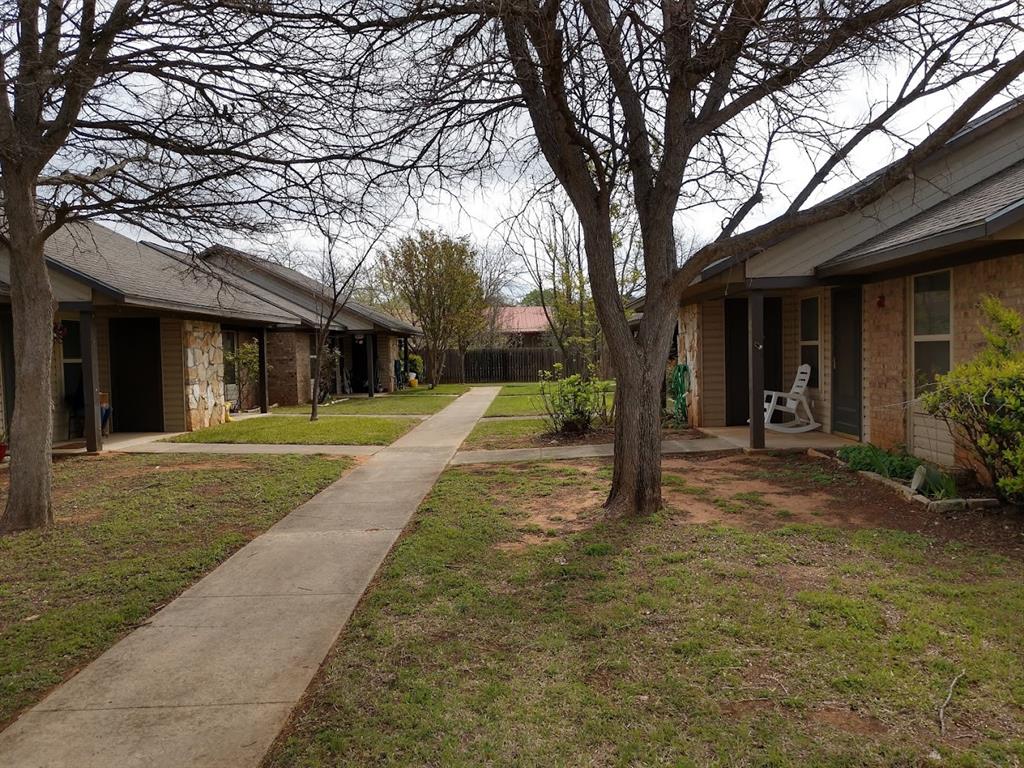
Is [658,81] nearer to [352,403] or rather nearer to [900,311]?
[900,311]

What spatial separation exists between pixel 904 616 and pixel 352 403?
1979cm

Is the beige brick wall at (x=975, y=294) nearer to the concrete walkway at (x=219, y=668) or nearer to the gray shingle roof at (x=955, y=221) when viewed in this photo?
the gray shingle roof at (x=955, y=221)

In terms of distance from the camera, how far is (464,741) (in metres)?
2.95

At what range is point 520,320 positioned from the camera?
166 ft

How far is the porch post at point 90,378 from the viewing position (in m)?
11.4

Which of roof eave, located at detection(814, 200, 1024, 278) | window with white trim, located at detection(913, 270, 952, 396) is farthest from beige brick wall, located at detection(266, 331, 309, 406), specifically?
window with white trim, located at detection(913, 270, 952, 396)

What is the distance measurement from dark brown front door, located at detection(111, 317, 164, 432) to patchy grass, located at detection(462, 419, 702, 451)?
6.58m

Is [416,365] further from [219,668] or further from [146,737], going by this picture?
[146,737]

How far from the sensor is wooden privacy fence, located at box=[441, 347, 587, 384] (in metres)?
35.7

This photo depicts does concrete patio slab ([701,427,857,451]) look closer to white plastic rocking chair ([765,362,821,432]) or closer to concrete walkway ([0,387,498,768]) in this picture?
white plastic rocking chair ([765,362,821,432])

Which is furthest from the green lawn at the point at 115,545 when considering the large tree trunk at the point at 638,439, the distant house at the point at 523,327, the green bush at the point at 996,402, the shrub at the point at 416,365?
the distant house at the point at 523,327

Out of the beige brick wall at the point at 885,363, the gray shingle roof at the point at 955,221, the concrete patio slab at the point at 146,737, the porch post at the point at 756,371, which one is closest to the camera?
the concrete patio slab at the point at 146,737

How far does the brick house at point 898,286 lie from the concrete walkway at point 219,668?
5934 mm

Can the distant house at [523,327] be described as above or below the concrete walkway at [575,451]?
above
